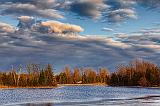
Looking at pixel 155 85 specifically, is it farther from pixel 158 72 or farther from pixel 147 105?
pixel 147 105

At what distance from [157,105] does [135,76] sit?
146 meters

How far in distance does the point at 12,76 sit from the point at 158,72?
73.5 metres

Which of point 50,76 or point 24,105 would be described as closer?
point 24,105

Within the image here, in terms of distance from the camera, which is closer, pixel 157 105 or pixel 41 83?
pixel 157 105

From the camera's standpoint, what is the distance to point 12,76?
19288 cm

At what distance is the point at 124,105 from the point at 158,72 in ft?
465

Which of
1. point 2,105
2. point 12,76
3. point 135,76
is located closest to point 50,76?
point 12,76

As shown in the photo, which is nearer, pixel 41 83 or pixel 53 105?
pixel 53 105

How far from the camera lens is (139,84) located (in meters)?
196

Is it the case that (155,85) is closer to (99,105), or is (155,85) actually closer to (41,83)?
(41,83)

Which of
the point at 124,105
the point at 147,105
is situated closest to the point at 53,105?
the point at 124,105

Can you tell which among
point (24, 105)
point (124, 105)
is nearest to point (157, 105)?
point (124, 105)

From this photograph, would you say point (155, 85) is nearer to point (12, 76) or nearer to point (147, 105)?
point (12, 76)

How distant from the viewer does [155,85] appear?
192000 millimetres
